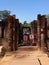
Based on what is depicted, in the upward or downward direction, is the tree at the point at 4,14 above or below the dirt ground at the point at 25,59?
above

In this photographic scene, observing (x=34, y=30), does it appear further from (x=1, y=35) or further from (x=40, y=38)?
(x=40, y=38)

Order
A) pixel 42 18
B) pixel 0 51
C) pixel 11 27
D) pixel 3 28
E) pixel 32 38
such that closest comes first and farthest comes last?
pixel 0 51, pixel 11 27, pixel 42 18, pixel 3 28, pixel 32 38

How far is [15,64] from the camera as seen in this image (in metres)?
10.7

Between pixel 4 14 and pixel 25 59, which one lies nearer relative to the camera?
pixel 25 59

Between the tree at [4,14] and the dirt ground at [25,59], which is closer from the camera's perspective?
the dirt ground at [25,59]

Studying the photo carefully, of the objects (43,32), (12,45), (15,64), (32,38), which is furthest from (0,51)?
(32,38)

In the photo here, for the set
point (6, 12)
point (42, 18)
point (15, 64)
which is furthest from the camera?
point (6, 12)

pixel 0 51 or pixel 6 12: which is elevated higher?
pixel 6 12

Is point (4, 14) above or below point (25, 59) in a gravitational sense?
above

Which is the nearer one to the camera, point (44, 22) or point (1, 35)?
point (44, 22)

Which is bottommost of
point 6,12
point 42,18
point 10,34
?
point 10,34

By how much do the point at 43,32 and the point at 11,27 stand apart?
14.4 feet

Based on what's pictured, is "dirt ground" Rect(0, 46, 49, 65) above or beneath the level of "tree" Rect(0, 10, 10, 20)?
beneath

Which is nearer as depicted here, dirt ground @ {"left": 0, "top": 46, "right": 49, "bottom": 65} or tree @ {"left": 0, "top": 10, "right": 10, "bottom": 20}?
dirt ground @ {"left": 0, "top": 46, "right": 49, "bottom": 65}
